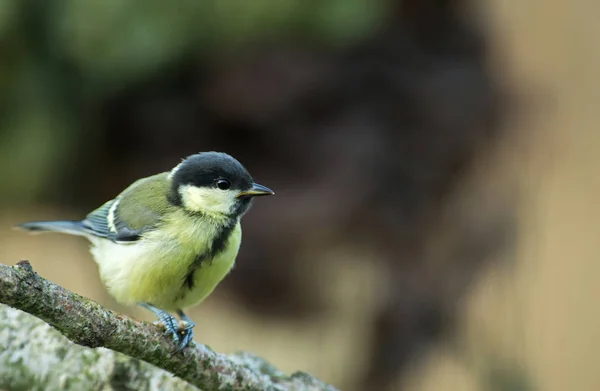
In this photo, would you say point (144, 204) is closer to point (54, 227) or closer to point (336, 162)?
point (54, 227)

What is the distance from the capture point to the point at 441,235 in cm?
325

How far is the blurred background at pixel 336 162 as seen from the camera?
2727mm

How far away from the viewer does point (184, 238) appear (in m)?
1.54

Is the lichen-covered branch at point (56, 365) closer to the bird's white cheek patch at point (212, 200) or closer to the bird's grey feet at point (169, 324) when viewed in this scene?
the bird's grey feet at point (169, 324)

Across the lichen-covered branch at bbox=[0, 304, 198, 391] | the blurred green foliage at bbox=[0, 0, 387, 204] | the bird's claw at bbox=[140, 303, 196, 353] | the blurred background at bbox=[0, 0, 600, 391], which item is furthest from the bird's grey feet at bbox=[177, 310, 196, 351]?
the blurred green foliage at bbox=[0, 0, 387, 204]

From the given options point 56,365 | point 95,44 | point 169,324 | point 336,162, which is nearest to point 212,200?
point 169,324

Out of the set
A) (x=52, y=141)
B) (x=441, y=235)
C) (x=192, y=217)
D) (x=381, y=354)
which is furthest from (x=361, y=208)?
(x=192, y=217)

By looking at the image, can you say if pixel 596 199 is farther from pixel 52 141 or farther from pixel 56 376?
pixel 56 376

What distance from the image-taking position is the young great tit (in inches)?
60.4

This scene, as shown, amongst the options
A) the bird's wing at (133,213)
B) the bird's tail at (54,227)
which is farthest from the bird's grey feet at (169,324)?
the bird's tail at (54,227)

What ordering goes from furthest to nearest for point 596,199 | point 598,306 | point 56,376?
point 596,199
point 598,306
point 56,376

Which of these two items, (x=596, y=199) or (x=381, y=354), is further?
(x=596, y=199)

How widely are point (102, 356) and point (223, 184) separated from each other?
417 mm

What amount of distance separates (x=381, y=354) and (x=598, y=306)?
1108mm
